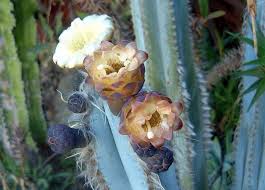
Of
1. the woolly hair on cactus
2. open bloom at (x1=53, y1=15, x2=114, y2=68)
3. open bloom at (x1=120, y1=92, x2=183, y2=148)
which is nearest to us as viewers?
open bloom at (x1=120, y1=92, x2=183, y2=148)

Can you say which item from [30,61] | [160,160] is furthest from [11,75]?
[160,160]

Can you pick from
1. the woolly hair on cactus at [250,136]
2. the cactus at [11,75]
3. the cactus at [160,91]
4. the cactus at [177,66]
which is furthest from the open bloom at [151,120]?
the cactus at [11,75]

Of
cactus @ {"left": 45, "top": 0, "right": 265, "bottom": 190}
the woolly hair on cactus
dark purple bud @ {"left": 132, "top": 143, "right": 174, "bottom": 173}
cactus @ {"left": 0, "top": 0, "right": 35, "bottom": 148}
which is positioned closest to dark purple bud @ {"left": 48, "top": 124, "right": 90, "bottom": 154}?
cactus @ {"left": 45, "top": 0, "right": 265, "bottom": 190}

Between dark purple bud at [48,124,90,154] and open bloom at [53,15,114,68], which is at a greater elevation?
open bloom at [53,15,114,68]

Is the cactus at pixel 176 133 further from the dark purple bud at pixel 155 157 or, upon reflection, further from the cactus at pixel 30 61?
the cactus at pixel 30 61

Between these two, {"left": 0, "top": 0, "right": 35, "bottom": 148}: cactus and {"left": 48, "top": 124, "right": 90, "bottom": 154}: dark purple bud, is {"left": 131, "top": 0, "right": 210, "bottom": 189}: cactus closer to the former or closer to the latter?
{"left": 48, "top": 124, "right": 90, "bottom": 154}: dark purple bud

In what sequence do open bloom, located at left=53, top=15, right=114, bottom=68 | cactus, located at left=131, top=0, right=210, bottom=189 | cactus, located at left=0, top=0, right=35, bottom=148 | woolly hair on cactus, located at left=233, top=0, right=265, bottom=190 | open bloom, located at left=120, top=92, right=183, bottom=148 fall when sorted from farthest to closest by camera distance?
cactus, located at left=0, top=0, right=35, bottom=148 → woolly hair on cactus, located at left=233, top=0, right=265, bottom=190 → cactus, located at left=131, top=0, right=210, bottom=189 → open bloom, located at left=53, top=15, right=114, bottom=68 → open bloom, located at left=120, top=92, right=183, bottom=148

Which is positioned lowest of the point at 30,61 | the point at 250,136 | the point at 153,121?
the point at 250,136

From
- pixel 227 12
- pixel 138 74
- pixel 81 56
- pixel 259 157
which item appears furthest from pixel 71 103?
pixel 227 12

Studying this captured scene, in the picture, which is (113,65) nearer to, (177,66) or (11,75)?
(177,66)
